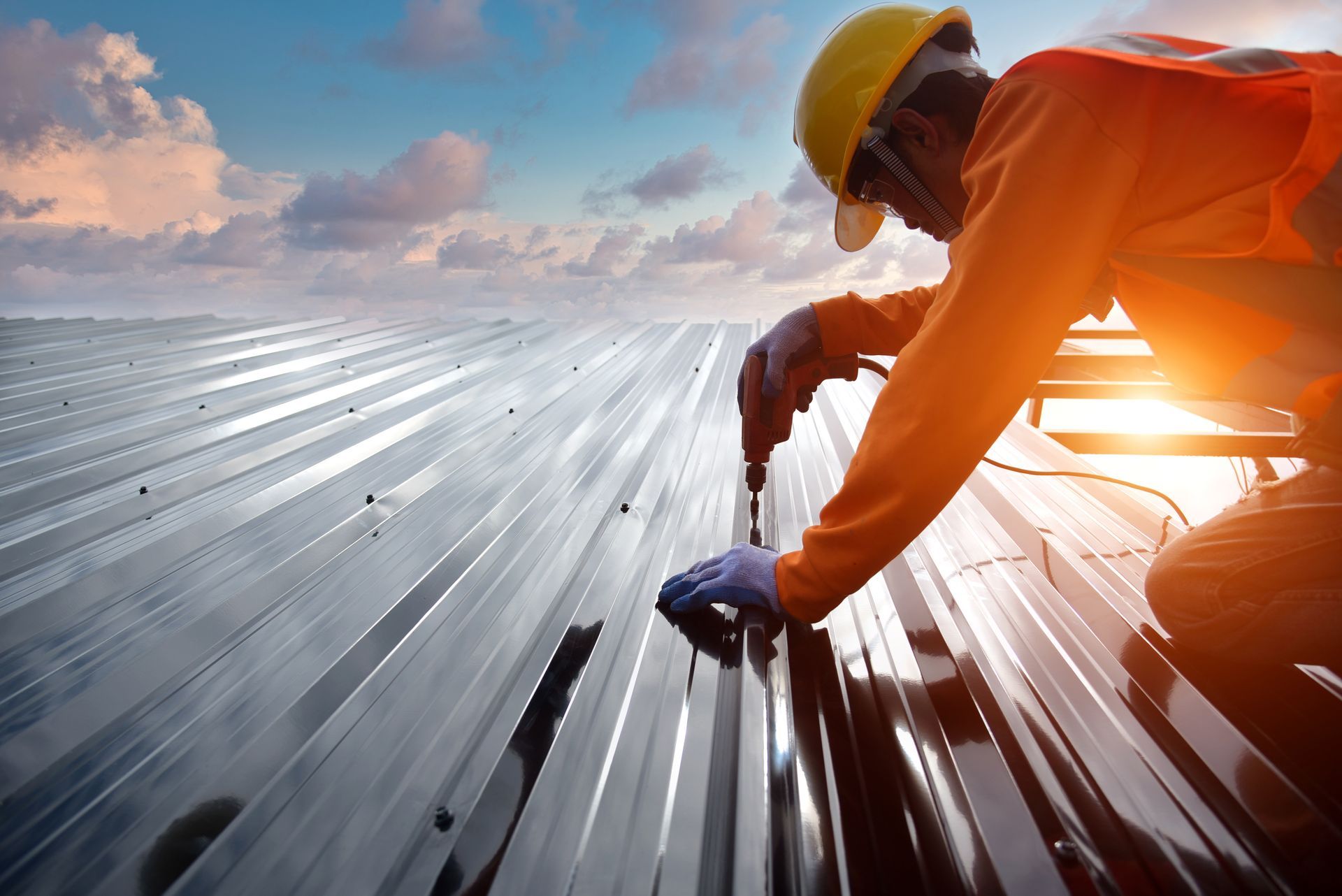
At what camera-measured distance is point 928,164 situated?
1.44m

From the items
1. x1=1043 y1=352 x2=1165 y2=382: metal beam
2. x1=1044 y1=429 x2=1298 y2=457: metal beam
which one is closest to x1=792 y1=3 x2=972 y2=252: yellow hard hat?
x1=1044 y1=429 x2=1298 y2=457: metal beam

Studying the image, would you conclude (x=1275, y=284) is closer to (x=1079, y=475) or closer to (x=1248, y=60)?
(x=1248, y=60)

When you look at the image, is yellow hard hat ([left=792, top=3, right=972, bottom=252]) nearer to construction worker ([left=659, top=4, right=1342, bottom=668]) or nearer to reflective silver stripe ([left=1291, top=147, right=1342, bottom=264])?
construction worker ([left=659, top=4, right=1342, bottom=668])

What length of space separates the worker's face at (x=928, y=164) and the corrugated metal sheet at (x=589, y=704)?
99 cm

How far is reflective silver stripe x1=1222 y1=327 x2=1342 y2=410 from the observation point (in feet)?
3.63

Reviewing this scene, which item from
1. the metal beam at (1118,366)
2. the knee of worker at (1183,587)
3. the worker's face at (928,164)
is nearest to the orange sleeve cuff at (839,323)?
the worker's face at (928,164)

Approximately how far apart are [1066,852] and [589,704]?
2.79 feet

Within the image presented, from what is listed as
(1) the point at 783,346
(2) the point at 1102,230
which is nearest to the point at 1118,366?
(1) the point at 783,346

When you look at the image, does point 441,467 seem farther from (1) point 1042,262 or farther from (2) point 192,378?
(2) point 192,378

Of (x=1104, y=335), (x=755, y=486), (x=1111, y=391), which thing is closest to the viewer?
(x=755, y=486)

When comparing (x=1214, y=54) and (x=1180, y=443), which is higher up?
(x=1180, y=443)

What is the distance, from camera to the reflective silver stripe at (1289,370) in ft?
3.63

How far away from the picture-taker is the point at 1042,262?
0.96m

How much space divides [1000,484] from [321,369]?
14.3ft
